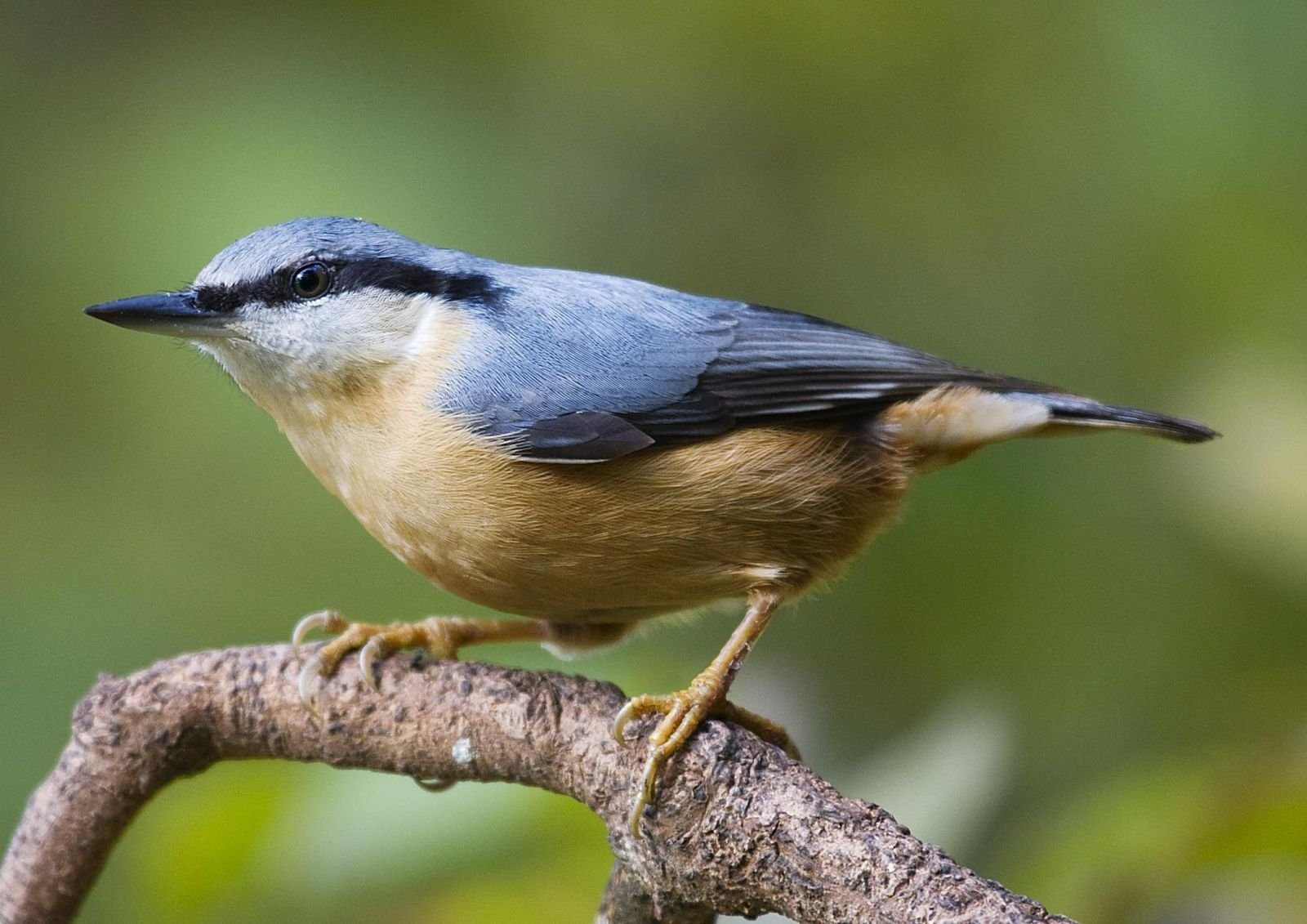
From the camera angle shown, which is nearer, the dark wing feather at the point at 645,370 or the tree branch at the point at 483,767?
the tree branch at the point at 483,767

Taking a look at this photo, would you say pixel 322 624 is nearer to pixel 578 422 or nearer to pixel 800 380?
pixel 578 422

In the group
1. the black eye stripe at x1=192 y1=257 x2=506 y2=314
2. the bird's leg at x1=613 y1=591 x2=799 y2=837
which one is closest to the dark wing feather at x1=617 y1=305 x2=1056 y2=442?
the bird's leg at x1=613 y1=591 x2=799 y2=837

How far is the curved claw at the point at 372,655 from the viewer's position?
231 centimetres

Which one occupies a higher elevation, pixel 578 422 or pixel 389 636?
pixel 578 422

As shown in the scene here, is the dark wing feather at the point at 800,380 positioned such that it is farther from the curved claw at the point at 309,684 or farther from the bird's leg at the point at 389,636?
the curved claw at the point at 309,684

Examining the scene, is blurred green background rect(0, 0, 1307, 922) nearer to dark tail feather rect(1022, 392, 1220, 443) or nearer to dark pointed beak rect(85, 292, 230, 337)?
dark tail feather rect(1022, 392, 1220, 443)

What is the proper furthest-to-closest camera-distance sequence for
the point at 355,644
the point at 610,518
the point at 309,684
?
the point at 355,644, the point at 610,518, the point at 309,684

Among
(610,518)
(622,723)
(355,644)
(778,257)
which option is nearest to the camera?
(622,723)

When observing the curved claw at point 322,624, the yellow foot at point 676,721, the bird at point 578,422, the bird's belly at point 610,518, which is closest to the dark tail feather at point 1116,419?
the bird at point 578,422

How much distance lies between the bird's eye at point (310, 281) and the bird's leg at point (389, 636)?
634 millimetres

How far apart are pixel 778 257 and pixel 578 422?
207 cm

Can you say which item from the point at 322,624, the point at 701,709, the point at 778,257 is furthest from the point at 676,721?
the point at 778,257

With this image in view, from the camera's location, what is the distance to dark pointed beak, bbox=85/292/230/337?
2379 millimetres

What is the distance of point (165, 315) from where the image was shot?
241 cm
